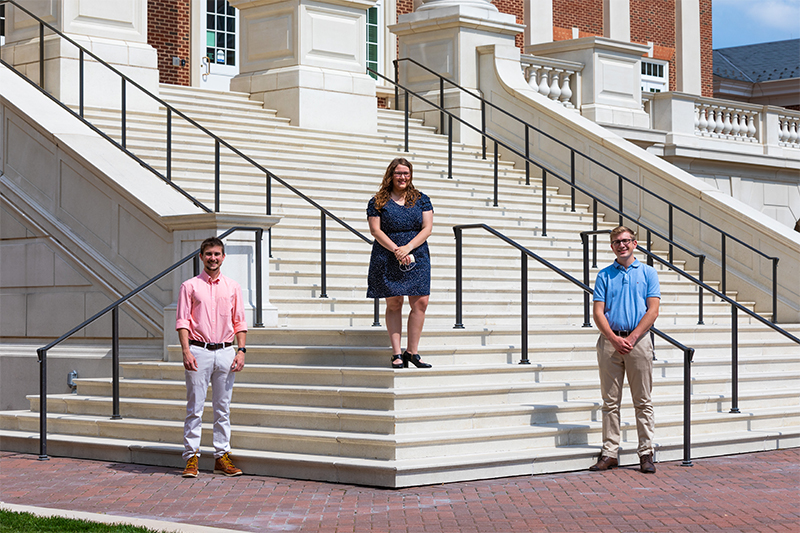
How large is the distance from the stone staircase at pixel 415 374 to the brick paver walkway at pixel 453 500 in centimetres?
31

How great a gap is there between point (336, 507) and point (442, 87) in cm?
1094

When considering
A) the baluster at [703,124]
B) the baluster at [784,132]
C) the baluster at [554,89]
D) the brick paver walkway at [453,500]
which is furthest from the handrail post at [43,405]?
the baluster at [784,132]

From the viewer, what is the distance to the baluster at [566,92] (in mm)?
19078

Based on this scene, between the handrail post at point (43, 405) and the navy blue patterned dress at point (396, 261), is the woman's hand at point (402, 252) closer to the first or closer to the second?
the navy blue patterned dress at point (396, 261)

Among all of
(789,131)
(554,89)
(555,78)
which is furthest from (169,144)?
(789,131)

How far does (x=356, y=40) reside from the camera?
1731 cm

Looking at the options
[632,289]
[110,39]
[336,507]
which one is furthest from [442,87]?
[336,507]

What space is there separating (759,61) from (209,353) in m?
35.4

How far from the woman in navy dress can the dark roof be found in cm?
3082

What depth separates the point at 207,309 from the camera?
864 cm

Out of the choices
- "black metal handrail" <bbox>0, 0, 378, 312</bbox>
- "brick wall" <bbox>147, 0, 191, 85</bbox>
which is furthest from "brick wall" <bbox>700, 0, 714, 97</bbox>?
"black metal handrail" <bbox>0, 0, 378, 312</bbox>

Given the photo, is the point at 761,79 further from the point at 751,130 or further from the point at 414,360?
the point at 414,360

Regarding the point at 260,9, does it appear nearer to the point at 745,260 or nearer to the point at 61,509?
the point at 745,260

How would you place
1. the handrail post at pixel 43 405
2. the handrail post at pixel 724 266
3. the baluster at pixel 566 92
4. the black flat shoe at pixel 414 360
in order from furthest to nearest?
the baluster at pixel 566 92, the handrail post at pixel 724 266, the handrail post at pixel 43 405, the black flat shoe at pixel 414 360
